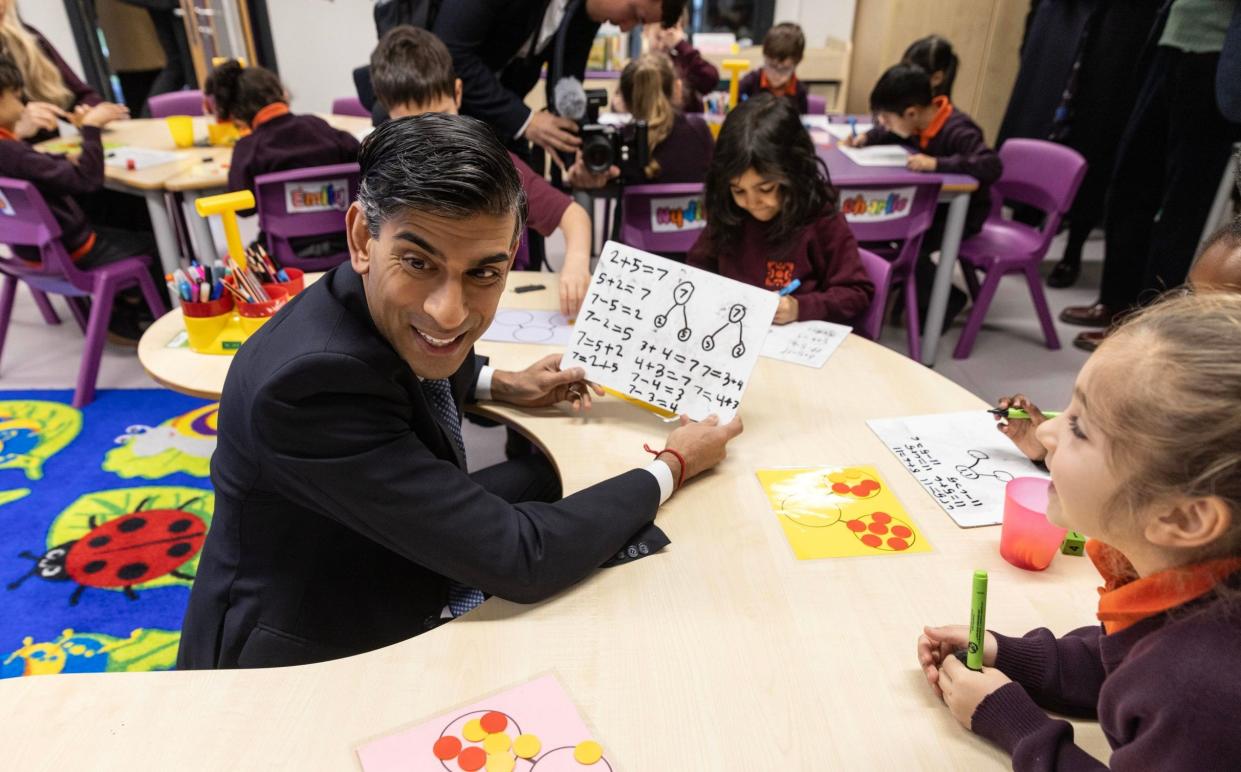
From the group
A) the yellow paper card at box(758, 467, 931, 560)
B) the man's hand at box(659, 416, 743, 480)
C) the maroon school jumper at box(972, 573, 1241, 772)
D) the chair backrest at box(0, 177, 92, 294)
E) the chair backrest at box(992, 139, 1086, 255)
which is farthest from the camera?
the chair backrest at box(992, 139, 1086, 255)

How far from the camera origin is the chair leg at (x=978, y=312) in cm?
299

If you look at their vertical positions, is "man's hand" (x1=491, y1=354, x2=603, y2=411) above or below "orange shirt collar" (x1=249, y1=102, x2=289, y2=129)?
below

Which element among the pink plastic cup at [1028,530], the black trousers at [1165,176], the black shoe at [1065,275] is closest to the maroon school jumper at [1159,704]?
the pink plastic cup at [1028,530]

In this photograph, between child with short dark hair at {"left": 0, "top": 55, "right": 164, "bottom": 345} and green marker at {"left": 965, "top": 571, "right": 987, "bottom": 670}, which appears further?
child with short dark hair at {"left": 0, "top": 55, "right": 164, "bottom": 345}

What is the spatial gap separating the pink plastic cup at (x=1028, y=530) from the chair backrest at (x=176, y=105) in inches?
170

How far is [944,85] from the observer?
3.63m

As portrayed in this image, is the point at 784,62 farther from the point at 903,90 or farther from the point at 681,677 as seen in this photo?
the point at 681,677

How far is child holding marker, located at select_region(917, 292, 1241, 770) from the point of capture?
0.56 meters

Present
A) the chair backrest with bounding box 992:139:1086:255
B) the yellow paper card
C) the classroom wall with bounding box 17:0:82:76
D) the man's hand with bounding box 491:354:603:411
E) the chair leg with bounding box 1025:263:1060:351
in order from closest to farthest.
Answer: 1. the yellow paper card
2. the man's hand with bounding box 491:354:603:411
3. the chair backrest with bounding box 992:139:1086:255
4. the chair leg with bounding box 1025:263:1060:351
5. the classroom wall with bounding box 17:0:82:76

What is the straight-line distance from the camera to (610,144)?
2.22m

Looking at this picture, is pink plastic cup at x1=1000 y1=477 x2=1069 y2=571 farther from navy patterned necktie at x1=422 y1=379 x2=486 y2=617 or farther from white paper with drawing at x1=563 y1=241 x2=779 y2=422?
navy patterned necktie at x1=422 y1=379 x2=486 y2=617

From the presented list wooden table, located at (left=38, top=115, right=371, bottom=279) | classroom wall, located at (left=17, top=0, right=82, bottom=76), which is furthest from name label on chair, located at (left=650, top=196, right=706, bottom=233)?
classroom wall, located at (left=17, top=0, right=82, bottom=76)

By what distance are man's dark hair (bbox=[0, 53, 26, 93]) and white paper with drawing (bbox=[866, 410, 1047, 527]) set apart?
305 centimetres

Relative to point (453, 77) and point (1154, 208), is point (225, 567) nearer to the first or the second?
point (453, 77)
